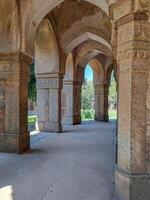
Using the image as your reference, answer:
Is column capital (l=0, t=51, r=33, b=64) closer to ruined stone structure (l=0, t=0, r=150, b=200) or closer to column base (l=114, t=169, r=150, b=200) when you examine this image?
ruined stone structure (l=0, t=0, r=150, b=200)

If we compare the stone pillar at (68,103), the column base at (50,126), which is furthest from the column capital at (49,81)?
the stone pillar at (68,103)

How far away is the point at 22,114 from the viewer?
20.0ft

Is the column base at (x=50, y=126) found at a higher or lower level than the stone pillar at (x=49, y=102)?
lower

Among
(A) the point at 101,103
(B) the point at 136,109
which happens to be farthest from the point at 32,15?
(A) the point at 101,103

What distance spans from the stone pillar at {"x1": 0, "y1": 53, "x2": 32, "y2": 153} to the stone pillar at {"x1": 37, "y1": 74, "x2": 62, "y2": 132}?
364 cm

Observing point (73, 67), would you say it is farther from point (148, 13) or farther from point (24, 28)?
point (148, 13)

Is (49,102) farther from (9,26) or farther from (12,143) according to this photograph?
(9,26)

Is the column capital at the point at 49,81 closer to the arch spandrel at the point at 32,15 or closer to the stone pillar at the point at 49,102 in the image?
the stone pillar at the point at 49,102

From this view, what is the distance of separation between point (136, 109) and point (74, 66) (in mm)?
10422

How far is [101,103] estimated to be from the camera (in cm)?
1605

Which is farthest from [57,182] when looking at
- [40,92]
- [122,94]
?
[40,92]

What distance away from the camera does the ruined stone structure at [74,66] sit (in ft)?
10.1

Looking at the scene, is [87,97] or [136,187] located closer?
[136,187]

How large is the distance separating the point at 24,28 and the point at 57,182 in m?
3.92
